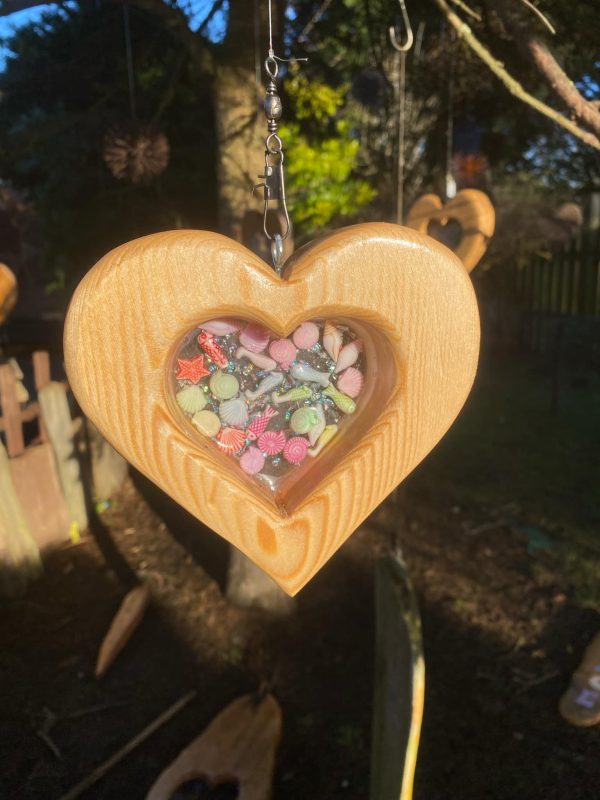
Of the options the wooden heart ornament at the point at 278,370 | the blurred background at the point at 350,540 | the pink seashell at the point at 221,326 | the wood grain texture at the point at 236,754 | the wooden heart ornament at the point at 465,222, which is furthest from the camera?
the blurred background at the point at 350,540

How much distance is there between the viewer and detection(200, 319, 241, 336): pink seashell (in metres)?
1.13

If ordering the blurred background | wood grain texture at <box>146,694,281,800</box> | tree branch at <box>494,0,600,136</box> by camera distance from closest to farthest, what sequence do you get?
tree branch at <box>494,0,600,136</box>
wood grain texture at <box>146,694,281,800</box>
the blurred background

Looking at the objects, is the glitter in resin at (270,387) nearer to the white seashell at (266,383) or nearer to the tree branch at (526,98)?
the white seashell at (266,383)

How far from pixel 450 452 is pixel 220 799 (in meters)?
3.42

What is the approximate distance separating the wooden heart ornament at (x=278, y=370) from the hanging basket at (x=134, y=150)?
1.44m

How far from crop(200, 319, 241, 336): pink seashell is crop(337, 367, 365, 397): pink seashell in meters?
0.23

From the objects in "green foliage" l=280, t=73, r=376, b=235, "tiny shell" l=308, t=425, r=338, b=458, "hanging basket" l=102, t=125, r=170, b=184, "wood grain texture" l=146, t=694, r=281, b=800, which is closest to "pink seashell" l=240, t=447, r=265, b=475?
"tiny shell" l=308, t=425, r=338, b=458

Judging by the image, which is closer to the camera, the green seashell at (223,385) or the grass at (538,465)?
the green seashell at (223,385)

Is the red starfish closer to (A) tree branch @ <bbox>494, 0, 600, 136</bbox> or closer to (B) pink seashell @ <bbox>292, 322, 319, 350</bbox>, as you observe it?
(B) pink seashell @ <bbox>292, 322, 319, 350</bbox>

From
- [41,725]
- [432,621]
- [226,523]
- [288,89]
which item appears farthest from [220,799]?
[288,89]

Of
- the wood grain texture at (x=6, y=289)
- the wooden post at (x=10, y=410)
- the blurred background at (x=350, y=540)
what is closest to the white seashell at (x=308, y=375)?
the blurred background at (x=350, y=540)

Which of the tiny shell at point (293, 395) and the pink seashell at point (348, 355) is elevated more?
the pink seashell at point (348, 355)

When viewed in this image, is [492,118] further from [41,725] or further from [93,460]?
[41,725]

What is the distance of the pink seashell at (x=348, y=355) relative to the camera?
122cm
